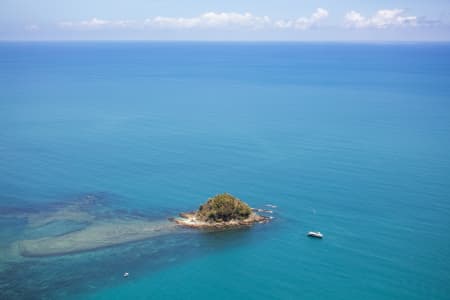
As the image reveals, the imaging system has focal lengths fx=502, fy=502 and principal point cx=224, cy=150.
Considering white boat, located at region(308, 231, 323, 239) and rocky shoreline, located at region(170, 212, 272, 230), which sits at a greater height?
white boat, located at region(308, 231, 323, 239)

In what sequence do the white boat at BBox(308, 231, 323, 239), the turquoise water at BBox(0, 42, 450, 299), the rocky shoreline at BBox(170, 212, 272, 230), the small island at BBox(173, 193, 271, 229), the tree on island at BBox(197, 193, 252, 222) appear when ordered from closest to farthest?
the turquoise water at BBox(0, 42, 450, 299), the white boat at BBox(308, 231, 323, 239), the rocky shoreline at BBox(170, 212, 272, 230), the small island at BBox(173, 193, 271, 229), the tree on island at BBox(197, 193, 252, 222)

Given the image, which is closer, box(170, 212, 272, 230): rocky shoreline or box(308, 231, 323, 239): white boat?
box(308, 231, 323, 239): white boat

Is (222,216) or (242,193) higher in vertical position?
(242,193)

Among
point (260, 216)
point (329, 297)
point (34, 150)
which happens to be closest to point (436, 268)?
point (329, 297)

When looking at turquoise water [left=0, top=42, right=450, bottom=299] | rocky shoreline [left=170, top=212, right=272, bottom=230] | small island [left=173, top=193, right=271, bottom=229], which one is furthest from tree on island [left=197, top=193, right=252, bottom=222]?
turquoise water [left=0, top=42, right=450, bottom=299]

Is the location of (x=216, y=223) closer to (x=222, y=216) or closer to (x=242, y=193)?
(x=222, y=216)

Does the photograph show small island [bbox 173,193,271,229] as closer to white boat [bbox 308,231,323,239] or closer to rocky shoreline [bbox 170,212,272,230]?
rocky shoreline [bbox 170,212,272,230]

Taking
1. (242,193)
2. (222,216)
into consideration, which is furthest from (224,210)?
(242,193)
